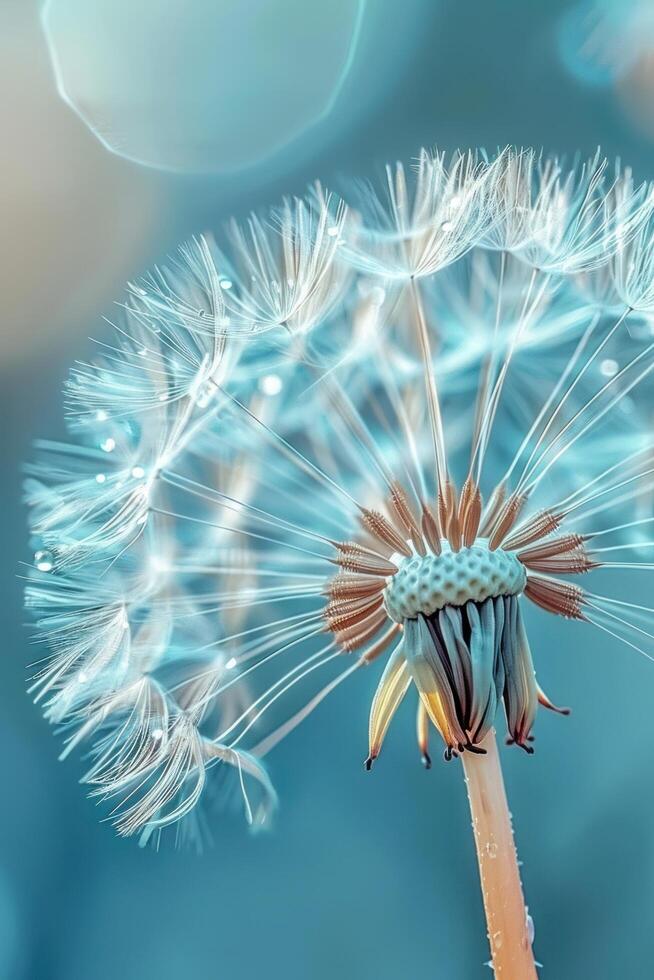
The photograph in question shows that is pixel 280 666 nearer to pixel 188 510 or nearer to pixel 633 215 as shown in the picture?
pixel 188 510

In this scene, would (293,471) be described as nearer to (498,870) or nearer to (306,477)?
(306,477)

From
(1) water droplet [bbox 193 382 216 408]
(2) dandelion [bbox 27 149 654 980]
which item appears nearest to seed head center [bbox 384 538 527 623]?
(2) dandelion [bbox 27 149 654 980]

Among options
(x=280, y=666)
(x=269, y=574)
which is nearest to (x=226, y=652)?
(x=269, y=574)

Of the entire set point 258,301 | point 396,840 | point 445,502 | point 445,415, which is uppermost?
point 258,301

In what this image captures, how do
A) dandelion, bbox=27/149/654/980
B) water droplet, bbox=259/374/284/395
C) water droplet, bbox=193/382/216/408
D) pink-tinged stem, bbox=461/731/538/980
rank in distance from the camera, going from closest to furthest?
pink-tinged stem, bbox=461/731/538/980 < dandelion, bbox=27/149/654/980 < water droplet, bbox=193/382/216/408 < water droplet, bbox=259/374/284/395

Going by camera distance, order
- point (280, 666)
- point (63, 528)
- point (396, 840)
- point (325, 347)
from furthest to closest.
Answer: point (396, 840) < point (280, 666) < point (325, 347) < point (63, 528)

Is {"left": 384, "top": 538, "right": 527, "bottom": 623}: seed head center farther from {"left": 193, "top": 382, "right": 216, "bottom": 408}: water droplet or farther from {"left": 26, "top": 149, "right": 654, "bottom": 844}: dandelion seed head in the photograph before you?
{"left": 193, "top": 382, "right": 216, "bottom": 408}: water droplet

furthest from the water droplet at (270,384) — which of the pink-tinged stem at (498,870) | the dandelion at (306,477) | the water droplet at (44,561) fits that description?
the pink-tinged stem at (498,870)
